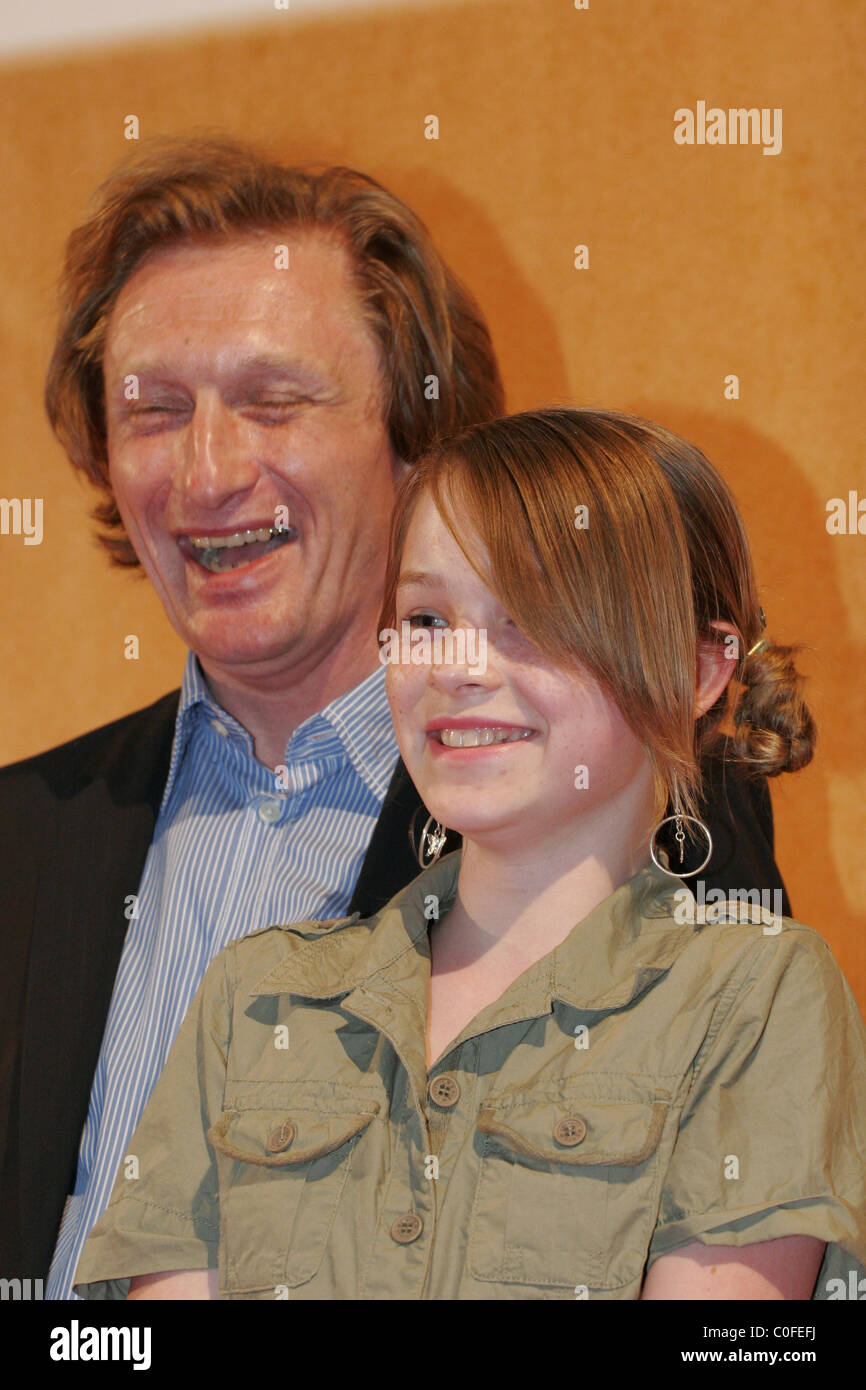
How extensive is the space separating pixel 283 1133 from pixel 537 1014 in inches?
8.5

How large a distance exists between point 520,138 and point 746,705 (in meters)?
1.28

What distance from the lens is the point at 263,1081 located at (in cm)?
121

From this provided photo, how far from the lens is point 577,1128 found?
3.56ft

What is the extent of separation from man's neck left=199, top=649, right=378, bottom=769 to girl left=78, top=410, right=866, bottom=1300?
0.55 m

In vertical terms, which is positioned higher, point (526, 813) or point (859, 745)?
point (859, 745)

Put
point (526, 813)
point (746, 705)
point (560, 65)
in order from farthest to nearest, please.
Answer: point (560, 65) < point (746, 705) < point (526, 813)

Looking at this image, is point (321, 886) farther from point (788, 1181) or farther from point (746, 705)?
point (788, 1181)

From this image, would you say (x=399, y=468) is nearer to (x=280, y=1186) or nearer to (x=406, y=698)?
(x=406, y=698)

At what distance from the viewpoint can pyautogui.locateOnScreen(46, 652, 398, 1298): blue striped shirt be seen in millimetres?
1625

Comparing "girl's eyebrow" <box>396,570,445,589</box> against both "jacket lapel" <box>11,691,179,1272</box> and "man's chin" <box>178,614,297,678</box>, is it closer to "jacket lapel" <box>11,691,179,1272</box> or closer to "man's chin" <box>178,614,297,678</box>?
"man's chin" <box>178,614,297,678</box>

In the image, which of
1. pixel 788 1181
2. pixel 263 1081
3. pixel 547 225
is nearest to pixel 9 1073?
pixel 263 1081

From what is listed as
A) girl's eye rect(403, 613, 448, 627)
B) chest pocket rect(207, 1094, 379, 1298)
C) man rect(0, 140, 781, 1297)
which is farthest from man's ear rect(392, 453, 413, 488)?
chest pocket rect(207, 1094, 379, 1298)

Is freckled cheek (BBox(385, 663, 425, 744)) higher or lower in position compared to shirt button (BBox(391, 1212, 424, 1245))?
higher

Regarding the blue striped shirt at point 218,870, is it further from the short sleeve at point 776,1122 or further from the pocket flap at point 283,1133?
the short sleeve at point 776,1122
